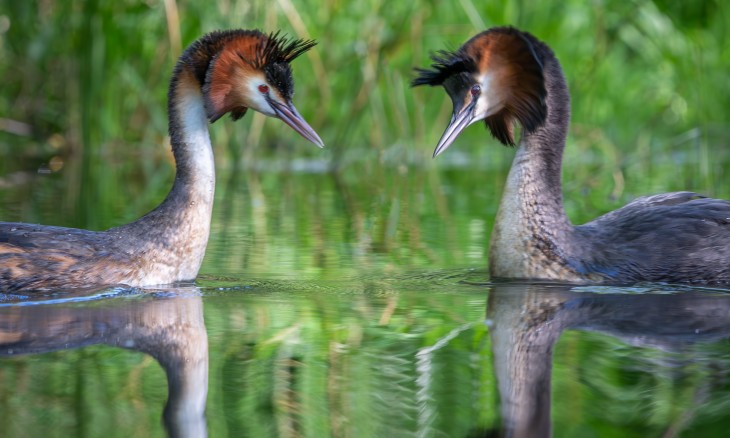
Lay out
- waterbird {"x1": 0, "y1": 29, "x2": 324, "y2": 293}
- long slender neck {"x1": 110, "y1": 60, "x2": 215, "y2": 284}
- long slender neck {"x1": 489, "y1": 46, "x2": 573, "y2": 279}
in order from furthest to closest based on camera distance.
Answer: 1. long slender neck {"x1": 489, "y1": 46, "x2": 573, "y2": 279}
2. long slender neck {"x1": 110, "y1": 60, "x2": 215, "y2": 284}
3. waterbird {"x1": 0, "y1": 29, "x2": 324, "y2": 293}

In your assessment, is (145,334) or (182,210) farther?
(182,210)

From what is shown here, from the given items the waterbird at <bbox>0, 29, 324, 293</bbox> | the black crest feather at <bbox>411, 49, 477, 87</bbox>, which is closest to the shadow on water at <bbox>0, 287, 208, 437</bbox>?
the waterbird at <bbox>0, 29, 324, 293</bbox>

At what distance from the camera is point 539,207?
6766mm

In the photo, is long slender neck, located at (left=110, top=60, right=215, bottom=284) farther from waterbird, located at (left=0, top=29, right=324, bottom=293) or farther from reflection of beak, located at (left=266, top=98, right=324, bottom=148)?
reflection of beak, located at (left=266, top=98, right=324, bottom=148)

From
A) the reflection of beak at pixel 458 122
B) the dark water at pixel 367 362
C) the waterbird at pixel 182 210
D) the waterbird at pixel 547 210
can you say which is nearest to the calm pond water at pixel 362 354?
the dark water at pixel 367 362

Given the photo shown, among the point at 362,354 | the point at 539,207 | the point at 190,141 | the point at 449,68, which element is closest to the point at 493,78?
the point at 449,68

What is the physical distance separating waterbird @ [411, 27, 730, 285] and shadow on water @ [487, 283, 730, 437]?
30cm

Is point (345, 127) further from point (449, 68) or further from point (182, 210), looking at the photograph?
point (182, 210)

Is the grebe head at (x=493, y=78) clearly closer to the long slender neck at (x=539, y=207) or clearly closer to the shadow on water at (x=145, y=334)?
the long slender neck at (x=539, y=207)

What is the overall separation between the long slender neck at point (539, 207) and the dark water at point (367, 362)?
0.47 meters

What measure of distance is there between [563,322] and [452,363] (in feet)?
3.03

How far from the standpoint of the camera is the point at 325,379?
161 inches

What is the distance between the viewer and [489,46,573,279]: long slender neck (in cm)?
657

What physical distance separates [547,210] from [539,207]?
45mm
